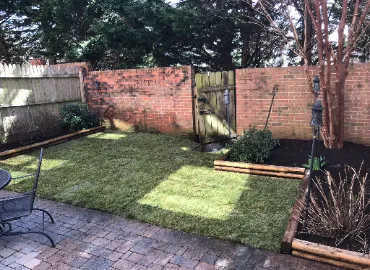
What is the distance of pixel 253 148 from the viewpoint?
203 inches

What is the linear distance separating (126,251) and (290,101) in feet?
15.3

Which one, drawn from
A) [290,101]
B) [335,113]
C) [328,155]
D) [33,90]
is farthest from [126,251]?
[33,90]

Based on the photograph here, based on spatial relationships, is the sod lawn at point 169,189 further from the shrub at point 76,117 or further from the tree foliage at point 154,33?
the tree foliage at point 154,33

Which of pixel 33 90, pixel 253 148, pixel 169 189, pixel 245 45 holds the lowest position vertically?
pixel 169 189

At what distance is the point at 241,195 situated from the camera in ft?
13.3

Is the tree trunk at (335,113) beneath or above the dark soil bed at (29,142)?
above

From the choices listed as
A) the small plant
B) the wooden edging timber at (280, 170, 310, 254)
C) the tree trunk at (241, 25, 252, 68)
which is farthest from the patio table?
the tree trunk at (241, 25, 252, 68)

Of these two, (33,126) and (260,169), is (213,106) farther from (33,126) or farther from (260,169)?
(33,126)

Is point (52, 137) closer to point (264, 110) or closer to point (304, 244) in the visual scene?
point (264, 110)

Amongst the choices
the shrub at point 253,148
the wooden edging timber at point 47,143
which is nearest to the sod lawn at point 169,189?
the wooden edging timber at point 47,143

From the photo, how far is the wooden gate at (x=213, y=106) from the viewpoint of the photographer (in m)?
6.34

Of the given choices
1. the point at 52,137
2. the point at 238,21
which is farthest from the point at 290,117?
the point at 52,137

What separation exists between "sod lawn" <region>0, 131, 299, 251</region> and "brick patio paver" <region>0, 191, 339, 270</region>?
0.60 ft

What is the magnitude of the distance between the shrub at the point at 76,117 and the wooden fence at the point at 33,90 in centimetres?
47
